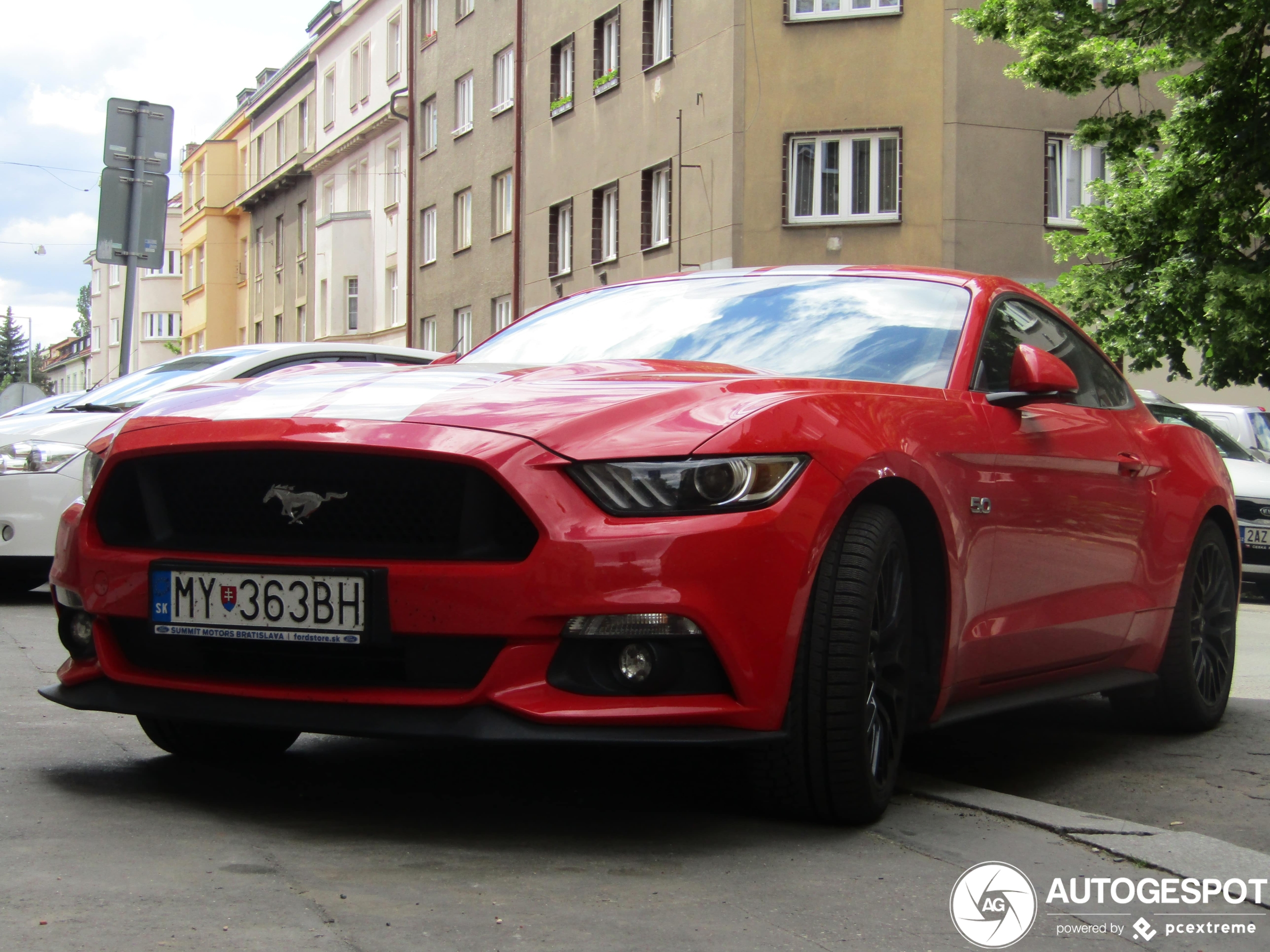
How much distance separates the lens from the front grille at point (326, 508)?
373cm

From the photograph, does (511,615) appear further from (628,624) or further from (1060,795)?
(1060,795)

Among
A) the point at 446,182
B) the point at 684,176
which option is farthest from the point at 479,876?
the point at 446,182

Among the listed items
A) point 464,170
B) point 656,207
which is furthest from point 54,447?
point 464,170

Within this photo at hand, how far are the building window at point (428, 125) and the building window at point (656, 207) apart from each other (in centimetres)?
1248

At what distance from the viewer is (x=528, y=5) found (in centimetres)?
3472

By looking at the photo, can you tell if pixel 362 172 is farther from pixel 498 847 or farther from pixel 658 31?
pixel 498 847

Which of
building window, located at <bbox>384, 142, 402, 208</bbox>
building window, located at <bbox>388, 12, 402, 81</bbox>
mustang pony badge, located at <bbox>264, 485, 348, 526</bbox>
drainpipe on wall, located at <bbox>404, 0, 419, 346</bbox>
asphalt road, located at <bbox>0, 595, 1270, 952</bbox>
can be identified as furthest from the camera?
building window, located at <bbox>388, 12, 402, 81</bbox>

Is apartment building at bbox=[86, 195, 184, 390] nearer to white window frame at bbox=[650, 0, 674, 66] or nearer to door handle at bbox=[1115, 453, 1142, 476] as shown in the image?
white window frame at bbox=[650, 0, 674, 66]

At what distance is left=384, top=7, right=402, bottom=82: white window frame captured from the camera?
4378cm

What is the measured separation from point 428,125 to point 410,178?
1402 mm

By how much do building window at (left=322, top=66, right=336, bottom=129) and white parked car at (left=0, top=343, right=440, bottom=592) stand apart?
41.2m

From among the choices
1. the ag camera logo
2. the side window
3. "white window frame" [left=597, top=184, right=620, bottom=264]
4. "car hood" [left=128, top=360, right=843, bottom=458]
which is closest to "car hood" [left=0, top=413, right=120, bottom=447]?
"car hood" [left=128, top=360, right=843, bottom=458]

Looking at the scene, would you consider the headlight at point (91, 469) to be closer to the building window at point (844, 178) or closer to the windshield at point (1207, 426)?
the windshield at point (1207, 426)

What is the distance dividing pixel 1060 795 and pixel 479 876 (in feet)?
6.89
